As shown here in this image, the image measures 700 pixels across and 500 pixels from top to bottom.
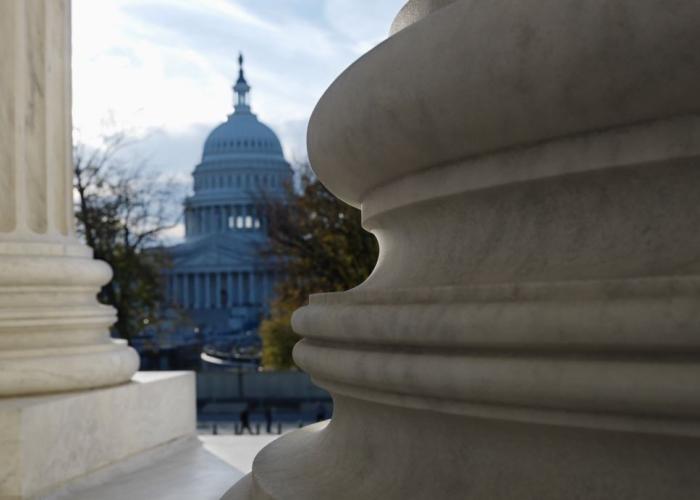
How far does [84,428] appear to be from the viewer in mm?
15961

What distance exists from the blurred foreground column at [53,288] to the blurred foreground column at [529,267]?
28.0 ft

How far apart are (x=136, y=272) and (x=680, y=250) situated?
87750mm

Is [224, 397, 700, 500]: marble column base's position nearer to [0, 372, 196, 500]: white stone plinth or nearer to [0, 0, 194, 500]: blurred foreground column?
[0, 372, 196, 500]: white stone plinth

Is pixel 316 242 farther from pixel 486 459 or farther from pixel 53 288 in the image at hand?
pixel 486 459

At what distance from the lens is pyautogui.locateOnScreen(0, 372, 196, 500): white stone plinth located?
1413 cm

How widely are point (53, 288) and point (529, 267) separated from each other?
41.2 feet

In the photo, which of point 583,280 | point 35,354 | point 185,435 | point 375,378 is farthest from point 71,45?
point 583,280

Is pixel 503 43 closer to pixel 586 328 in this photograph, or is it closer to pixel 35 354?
pixel 586 328

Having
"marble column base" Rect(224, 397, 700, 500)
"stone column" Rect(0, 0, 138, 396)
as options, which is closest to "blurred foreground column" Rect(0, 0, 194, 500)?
"stone column" Rect(0, 0, 138, 396)

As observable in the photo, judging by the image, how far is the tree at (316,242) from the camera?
8706cm

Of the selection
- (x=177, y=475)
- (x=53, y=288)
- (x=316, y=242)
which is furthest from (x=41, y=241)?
(x=316, y=242)

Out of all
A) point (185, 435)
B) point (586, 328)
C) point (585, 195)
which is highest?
point (585, 195)

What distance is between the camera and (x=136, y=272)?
90.5 meters

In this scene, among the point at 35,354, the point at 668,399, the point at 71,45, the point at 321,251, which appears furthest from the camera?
the point at 321,251
